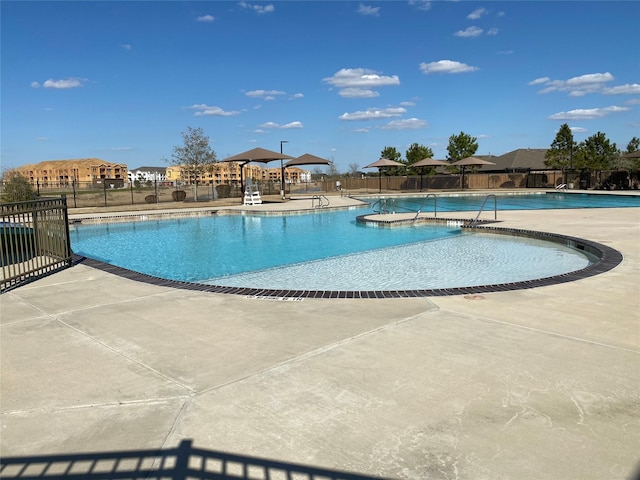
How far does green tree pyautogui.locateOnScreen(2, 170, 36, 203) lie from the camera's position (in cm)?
1941

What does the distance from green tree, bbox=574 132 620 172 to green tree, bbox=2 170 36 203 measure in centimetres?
4088

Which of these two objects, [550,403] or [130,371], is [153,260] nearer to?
[130,371]

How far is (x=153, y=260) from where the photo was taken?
32.4 feet

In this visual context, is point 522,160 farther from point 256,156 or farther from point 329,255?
point 329,255

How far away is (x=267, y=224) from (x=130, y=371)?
13305 mm

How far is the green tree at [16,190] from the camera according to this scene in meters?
19.4

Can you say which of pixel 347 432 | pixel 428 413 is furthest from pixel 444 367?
pixel 347 432

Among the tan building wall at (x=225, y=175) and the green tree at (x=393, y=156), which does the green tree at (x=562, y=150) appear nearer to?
the green tree at (x=393, y=156)

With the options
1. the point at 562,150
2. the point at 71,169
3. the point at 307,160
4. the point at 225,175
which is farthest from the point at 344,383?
the point at 71,169

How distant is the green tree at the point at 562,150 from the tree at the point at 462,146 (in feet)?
24.8

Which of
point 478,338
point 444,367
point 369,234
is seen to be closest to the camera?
point 444,367

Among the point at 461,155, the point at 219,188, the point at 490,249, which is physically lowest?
the point at 490,249

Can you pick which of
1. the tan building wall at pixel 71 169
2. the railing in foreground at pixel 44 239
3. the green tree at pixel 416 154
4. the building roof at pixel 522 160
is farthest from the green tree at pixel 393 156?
the tan building wall at pixel 71 169

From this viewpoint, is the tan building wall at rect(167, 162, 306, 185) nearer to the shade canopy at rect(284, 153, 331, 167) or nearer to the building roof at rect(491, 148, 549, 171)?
the shade canopy at rect(284, 153, 331, 167)
